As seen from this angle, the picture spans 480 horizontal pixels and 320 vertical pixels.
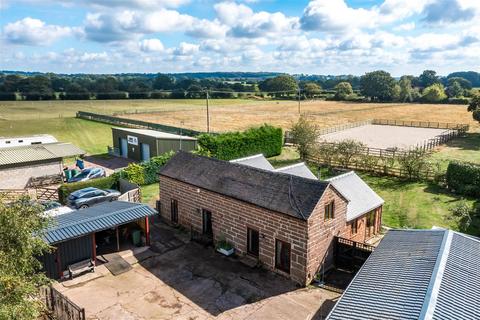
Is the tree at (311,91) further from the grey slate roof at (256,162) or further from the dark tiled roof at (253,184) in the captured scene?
the dark tiled roof at (253,184)

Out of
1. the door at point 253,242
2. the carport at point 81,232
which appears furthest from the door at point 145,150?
the door at point 253,242

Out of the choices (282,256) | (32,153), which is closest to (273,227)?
(282,256)

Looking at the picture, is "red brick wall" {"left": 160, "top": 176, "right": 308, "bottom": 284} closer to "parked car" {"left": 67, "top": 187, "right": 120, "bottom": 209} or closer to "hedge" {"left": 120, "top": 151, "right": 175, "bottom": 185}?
"parked car" {"left": 67, "top": 187, "right": 120, "bottom": 209}

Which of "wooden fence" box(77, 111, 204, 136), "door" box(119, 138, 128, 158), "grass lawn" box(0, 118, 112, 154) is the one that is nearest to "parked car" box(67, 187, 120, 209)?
"door" box(119, 138, 128, 158)

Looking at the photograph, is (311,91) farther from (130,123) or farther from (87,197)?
(87,197)

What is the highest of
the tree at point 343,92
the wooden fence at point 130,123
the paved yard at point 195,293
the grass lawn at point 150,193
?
the tree at point 343,92
